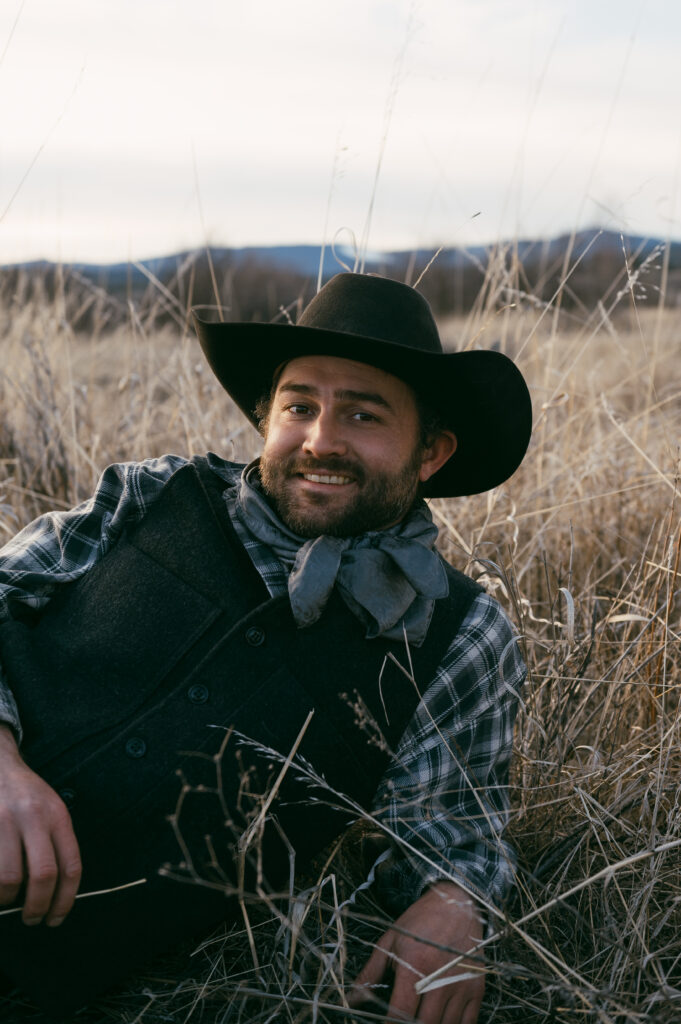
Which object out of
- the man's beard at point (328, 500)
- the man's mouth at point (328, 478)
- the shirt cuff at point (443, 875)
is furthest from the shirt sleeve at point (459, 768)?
the man's mouth at point (328, 478)

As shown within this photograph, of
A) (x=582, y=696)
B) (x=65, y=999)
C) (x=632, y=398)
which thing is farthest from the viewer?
(x=632, y=398)

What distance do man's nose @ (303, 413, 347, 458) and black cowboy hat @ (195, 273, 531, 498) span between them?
162 mm

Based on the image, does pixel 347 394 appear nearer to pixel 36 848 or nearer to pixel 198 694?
pixel 198 694

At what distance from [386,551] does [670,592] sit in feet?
2.67

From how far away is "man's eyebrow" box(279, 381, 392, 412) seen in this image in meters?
2.19

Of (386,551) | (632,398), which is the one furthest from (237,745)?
(632,398)

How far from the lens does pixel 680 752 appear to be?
2.42 metres

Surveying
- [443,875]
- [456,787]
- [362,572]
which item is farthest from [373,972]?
[362,572]

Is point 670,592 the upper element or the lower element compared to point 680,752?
upper

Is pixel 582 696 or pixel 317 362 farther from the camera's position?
pixel 582 696

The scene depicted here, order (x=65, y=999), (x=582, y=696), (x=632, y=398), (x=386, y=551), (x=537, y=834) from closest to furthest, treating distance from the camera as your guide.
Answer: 1. (x=65, y=999)
2. (x=386, y=551)
3. (x=537, y=834)
4. (x=582, y=696)
5. (x=632, y=398)

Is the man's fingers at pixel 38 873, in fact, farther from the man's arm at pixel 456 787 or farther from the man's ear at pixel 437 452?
the man's ear at pixel 437 452

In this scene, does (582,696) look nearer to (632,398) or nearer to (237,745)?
(237,745)

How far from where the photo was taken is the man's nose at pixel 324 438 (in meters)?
2.14
